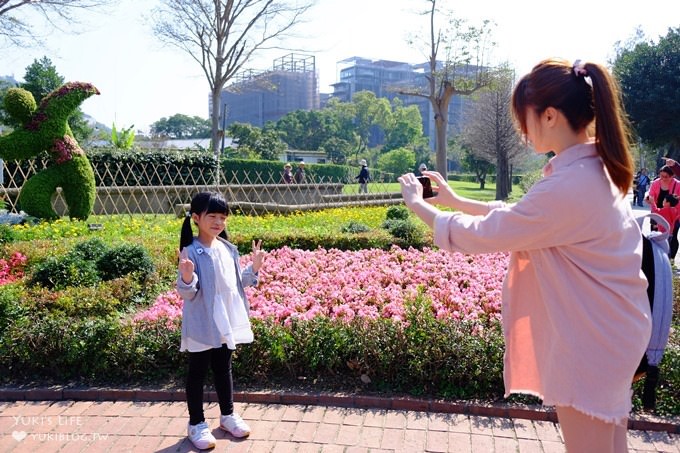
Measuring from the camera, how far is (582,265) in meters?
1.49

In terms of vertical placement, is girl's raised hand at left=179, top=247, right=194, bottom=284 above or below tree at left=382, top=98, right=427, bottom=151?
below

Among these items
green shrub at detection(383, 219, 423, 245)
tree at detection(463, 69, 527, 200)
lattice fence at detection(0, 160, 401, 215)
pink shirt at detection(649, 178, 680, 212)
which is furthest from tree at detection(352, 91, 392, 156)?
pink shirt at detection(649, 178, 680, 212)

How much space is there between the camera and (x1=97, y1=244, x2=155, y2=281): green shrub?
568cm

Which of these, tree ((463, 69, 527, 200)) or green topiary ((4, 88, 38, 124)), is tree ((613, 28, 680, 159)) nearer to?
tree ((463, 69, 527, 200))

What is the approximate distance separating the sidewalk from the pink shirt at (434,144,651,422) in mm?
1486

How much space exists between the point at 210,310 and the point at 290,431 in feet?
2.63

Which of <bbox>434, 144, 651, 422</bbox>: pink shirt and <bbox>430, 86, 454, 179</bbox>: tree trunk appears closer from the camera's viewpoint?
<bbox>434, 144, 651, 422</bbox>: pink shirt

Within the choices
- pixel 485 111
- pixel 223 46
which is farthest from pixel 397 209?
pixel 485 111

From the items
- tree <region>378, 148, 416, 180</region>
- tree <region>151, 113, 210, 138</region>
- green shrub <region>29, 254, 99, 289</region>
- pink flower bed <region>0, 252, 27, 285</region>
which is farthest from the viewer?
tree <region>151, 113, 210, 138</region>

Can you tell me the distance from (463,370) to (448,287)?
1.79 meters

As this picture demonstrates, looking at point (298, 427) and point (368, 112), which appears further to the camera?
point (368, 112)

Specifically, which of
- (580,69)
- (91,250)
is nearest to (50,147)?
(91,250)

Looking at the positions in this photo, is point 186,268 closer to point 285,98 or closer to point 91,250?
point 91,250

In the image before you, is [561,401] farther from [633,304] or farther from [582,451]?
[633,304]
